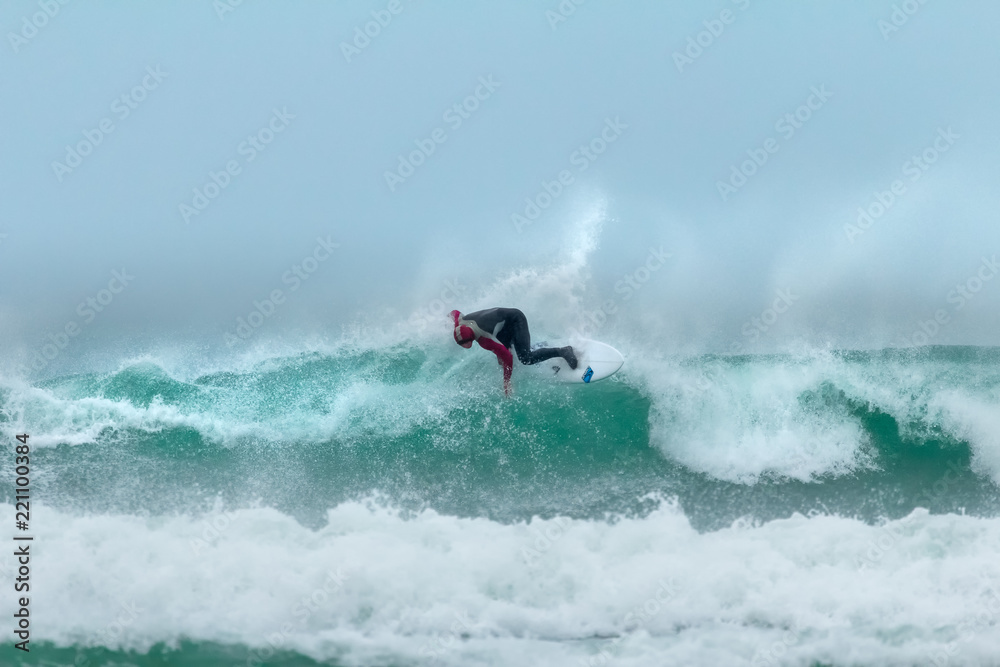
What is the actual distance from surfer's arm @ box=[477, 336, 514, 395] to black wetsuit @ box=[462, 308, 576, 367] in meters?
0.07

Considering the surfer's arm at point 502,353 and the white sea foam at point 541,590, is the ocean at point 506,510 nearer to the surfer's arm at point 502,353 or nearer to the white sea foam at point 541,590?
the white sea foam at point 541,590

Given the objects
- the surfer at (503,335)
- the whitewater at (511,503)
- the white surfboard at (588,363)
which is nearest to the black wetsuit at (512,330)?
the surfer at (503,335)

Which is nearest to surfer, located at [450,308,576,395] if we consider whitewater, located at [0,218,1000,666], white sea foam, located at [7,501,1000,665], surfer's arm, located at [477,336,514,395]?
surfer's arm, located at [477,336,514,395]

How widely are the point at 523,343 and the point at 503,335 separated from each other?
221 millimetres

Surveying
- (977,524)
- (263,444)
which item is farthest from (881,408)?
(263,444)

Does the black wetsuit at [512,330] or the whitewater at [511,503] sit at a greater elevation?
the black wetsuit at [512,330]

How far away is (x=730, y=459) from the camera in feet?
21.5

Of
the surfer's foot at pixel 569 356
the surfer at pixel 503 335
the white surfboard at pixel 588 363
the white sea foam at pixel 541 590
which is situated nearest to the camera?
the white sea foam at pixel 541 590

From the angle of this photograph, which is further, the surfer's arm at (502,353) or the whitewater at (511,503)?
the surfer's arm at (502,353)

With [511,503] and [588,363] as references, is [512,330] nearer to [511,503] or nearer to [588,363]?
[588,363]

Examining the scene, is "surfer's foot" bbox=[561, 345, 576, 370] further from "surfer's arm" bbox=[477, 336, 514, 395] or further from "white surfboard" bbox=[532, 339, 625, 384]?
"surfer's arm" bbox=[477, 336, 514, 395]

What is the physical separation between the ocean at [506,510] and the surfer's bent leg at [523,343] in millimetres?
450

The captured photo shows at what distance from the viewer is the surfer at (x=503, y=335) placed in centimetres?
622

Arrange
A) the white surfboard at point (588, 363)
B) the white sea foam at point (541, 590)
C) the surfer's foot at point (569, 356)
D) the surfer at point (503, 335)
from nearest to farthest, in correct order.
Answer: the white sea foam at point (541, 590) → the surfer at point (503, 335) → the surfer's foot at point (569, 356) → the white surfboard at point (588, 363)
